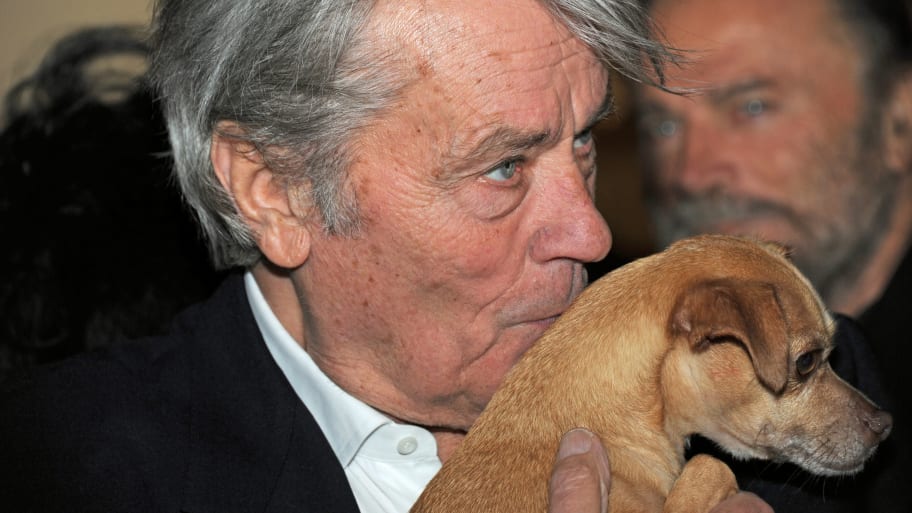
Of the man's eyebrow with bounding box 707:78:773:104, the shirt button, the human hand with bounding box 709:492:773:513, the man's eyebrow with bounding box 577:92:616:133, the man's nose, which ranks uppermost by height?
the man's eyebrow with bounding box 577:92:616:133

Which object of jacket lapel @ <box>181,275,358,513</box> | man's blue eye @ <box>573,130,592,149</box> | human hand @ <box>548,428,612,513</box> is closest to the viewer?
human hand @ <box>548,428,612,513</box>

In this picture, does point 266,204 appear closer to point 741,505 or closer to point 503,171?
point 503,171

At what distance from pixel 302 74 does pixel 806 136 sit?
292 centimetres

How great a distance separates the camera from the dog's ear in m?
1.97

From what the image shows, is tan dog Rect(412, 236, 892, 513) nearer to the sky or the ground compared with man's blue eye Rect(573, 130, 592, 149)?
nearer to the ground

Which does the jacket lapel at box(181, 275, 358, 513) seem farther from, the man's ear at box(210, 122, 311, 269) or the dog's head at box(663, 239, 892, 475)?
the dog's head at box(663, 239, 892, 475)

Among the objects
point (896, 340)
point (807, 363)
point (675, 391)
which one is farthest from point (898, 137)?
point (675, 391)

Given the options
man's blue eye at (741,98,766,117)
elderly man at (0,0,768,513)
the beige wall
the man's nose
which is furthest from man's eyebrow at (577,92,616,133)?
the beige wall

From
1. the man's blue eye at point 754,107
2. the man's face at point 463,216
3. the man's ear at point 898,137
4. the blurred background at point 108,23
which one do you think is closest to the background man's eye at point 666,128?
Answer: the blurred background at point 108,23

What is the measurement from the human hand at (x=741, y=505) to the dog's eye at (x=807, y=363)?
1.03ft

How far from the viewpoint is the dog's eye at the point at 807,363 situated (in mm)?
2162

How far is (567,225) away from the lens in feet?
6.93

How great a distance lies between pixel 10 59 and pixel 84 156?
2088mm

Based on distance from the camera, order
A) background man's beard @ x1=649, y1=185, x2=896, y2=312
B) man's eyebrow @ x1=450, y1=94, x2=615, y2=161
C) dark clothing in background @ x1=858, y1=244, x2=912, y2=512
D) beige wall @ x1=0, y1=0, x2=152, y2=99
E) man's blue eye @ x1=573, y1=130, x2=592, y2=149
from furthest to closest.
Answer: beige wall @ x1=0, y1=0, x2=152, y2=99
background man's beard @ x1=649, y1=185, x2=896, y2=312
dark clothing in background @ x1=858, y1=244, x2=912, y2=512
man's blue eye @ x1=573, y1=130, x2=592, y2=149
man's eyebrow @ x1=450, y1=94, x2=615, y2=161
